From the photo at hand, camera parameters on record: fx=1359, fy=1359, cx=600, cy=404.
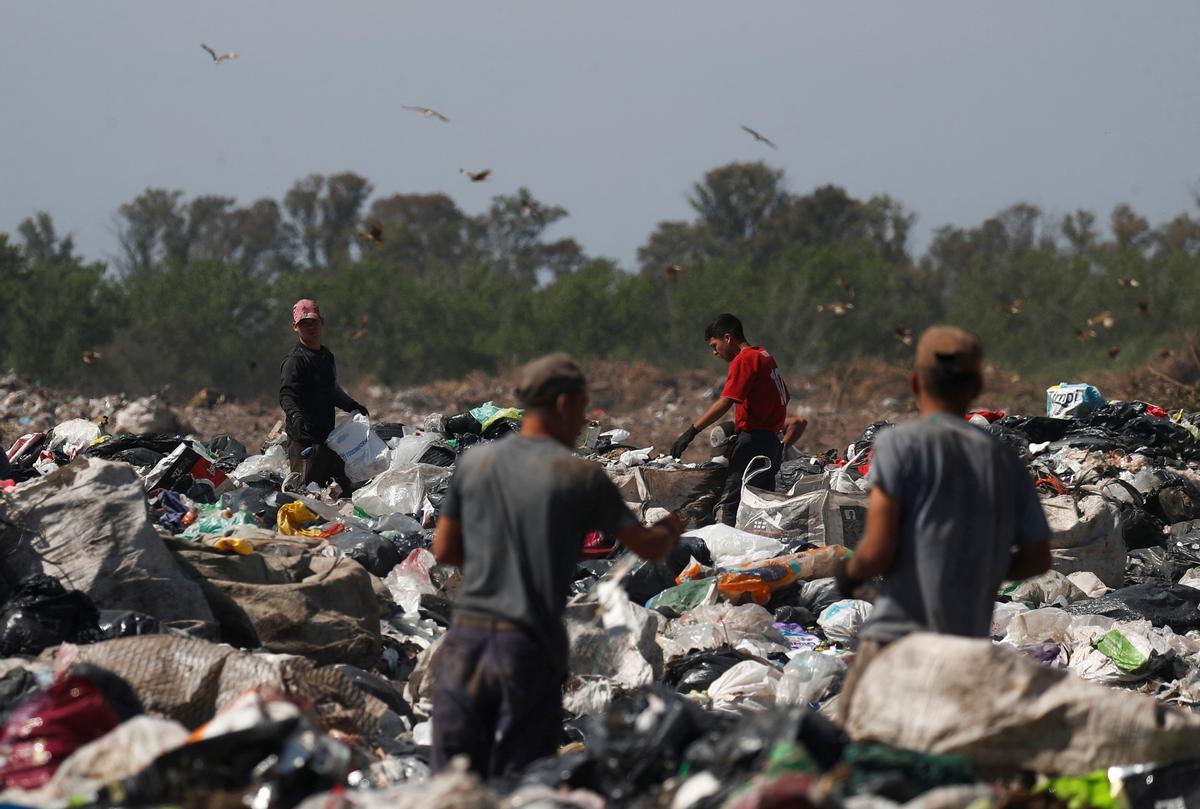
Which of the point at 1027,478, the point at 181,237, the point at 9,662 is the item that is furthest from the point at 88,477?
the point at 181,237

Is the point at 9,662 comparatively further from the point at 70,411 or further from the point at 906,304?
the point at 906,304

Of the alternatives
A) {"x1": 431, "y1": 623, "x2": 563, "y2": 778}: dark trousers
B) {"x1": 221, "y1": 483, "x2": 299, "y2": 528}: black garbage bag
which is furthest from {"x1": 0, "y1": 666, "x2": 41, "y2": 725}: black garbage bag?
{"x1": 221, "y1": 483, "x2": 299, "y2": 528}: black garbage bag

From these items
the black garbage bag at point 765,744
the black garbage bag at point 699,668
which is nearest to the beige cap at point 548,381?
the black garbage bag at point 765,744

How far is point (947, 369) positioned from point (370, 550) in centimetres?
388

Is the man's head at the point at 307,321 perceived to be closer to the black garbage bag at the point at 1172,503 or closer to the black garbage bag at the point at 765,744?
the black garbage bag at the point at 765,744

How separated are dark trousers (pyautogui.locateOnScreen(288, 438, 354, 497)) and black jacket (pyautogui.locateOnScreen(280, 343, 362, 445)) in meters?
0.09

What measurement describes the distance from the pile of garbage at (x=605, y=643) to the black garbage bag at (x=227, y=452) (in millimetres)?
31

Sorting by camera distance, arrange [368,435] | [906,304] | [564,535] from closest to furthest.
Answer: [564,535]
[368,435]
[906,304]

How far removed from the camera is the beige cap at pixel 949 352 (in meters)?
3.14

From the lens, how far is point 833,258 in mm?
45812

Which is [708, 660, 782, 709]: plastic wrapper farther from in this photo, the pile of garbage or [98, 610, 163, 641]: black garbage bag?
[98, 610, 163, 641]: black garbage bag

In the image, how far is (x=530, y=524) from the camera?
3.13m

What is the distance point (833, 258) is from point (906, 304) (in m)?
3.08

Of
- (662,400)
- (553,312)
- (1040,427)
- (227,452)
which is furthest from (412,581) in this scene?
(553,312)
